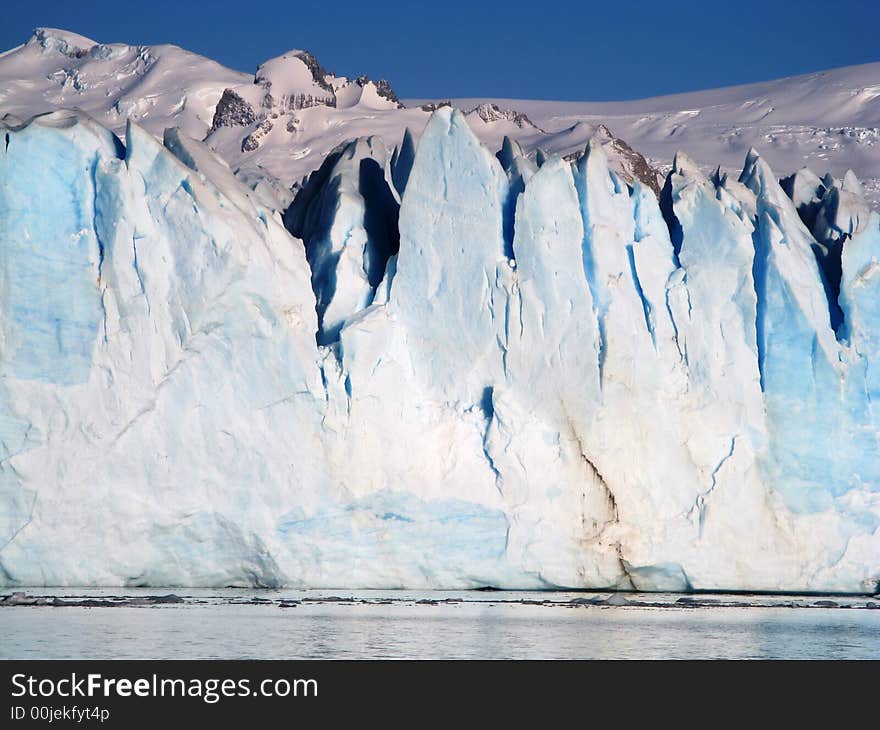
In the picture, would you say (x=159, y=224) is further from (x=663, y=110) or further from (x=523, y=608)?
(x=663, y=110)

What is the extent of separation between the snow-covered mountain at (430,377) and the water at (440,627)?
0.68 m

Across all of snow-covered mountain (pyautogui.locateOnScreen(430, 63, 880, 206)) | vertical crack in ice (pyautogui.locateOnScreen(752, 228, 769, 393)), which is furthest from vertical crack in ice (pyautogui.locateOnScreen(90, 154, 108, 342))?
snow-covered mountain (pyautogui.locateOnScreen(430, 63, 880, 206))

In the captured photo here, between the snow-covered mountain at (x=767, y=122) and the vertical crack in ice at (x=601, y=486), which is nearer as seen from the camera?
the vertical crack in ice at (x=601, y=486)

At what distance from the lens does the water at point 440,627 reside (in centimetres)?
1572

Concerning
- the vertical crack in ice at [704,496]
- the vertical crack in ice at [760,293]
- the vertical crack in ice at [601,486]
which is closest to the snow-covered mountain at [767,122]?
the vertical crack in ice at [760,293]

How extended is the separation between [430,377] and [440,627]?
13.2ft

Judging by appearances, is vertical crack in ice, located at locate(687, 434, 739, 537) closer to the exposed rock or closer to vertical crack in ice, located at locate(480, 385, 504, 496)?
vertical crack in ice, located at locate(480, 385, 504, 496)

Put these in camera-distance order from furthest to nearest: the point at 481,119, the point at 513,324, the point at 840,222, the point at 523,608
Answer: the point at 481,119 → the point at 840,222 → the point at 513,324 → the point at 523,608

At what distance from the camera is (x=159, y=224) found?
19.4 metres

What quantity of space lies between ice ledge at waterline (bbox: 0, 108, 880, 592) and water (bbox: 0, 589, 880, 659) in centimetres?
67

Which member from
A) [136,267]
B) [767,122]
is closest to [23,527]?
[136,267]

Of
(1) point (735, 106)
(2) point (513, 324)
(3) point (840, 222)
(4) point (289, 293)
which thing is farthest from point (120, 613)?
(1) point (735, 106)

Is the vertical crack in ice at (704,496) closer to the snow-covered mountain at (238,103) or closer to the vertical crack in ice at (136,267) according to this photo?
the vertical crack in ice at (136,267)
